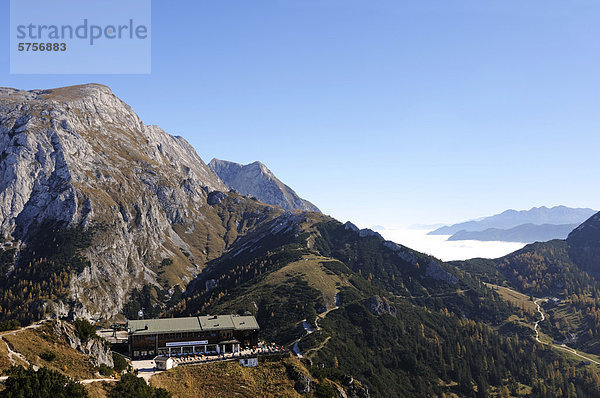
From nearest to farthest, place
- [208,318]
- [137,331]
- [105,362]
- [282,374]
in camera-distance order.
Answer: [105,362] < [282,374] < [137,331] < [208,318]

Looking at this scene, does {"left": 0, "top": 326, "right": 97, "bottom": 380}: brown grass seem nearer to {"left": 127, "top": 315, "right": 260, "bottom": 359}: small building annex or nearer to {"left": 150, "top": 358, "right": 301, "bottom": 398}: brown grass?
{"left": 150, "top": 358, "right": 301, "bottom": 398}: brown grass

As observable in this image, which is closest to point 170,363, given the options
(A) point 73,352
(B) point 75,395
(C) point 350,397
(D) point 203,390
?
(D) point 203,390

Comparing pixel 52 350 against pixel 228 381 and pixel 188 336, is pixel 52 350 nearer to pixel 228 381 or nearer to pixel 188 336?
pixel 228 381

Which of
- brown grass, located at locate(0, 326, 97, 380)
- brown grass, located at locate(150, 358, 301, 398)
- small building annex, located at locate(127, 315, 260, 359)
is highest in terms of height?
brown grass, located at locate(0, 326, 97, 380)

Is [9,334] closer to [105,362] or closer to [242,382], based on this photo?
[105,362]

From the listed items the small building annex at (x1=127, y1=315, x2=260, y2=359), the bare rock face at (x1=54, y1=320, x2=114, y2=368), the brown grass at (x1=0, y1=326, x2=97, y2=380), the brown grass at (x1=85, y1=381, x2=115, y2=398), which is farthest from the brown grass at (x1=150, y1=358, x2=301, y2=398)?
the small building annex at (x1=127, y1=315, x2=260, y2=359)

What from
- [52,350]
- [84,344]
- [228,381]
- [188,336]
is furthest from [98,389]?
[188,336]

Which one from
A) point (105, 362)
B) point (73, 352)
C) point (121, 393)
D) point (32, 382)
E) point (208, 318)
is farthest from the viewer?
point (208, 318)

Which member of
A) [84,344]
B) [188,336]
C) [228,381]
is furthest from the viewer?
[188,336]

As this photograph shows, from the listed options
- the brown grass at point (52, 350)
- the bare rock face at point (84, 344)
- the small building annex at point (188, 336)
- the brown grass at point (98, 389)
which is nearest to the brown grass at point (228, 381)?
the brown grass at point (98, 389)
